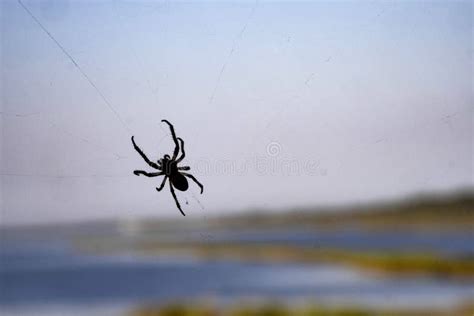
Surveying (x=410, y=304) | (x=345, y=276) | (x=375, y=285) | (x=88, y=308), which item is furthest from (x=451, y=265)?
(x=88, y=308)

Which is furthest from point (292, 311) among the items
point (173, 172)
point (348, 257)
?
point (348, 257)

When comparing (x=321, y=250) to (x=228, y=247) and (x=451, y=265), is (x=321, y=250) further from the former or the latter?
(x=451, y=265)

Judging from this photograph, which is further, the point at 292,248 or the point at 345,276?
the point at 292,248

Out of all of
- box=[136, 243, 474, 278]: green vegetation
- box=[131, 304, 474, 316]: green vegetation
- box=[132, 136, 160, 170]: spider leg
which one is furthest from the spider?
box=[136, 243, 474, 278]: green vegetation

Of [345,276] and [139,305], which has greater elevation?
[345,276]

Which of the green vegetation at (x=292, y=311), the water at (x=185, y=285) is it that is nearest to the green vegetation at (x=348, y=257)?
the water at (x=185, y=285)

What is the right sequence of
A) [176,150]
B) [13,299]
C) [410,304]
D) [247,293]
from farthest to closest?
1. [13,299]
2. [247,293]
3. [410,304]
4. [176,150]

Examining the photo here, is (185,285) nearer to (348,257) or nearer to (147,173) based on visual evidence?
(348,257)

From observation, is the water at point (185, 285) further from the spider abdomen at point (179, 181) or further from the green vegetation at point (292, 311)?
the spider abdomen at point (179, 181)

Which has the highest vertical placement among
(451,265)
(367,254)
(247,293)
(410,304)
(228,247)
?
(228,247)
